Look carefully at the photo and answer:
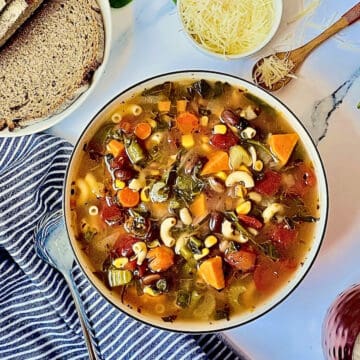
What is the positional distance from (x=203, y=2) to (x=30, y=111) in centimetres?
69

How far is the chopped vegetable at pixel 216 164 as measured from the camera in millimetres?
2434

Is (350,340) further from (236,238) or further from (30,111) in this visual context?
(30,111)

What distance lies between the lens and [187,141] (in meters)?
2.46

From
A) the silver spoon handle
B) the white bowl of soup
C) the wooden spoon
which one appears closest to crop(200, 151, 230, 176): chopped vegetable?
the white bowl of soup

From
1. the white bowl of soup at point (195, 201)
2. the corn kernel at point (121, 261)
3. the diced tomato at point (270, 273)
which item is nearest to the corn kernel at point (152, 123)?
the white bowl of soup at point (195, 201)

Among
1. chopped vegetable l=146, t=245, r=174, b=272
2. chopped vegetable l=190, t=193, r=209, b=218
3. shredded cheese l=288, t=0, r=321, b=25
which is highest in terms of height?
shredded cheese l=288, t=0, r=321, b=25

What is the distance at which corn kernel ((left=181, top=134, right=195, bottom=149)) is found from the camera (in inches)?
96.8

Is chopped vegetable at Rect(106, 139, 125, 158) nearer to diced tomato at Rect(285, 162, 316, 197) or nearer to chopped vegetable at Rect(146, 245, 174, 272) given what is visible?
chopped vegetable at Rect(146, 245, 174, 272)

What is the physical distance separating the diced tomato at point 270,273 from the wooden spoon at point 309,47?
0.57m

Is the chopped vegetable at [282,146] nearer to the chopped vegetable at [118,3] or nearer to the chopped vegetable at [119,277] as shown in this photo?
the chopped vegetable at [119,277]

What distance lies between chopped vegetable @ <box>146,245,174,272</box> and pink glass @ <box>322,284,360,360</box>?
1.80 ft

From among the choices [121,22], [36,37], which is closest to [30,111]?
[36,37]

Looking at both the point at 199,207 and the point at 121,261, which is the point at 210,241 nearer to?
the point at 199,207

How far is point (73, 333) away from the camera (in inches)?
109
